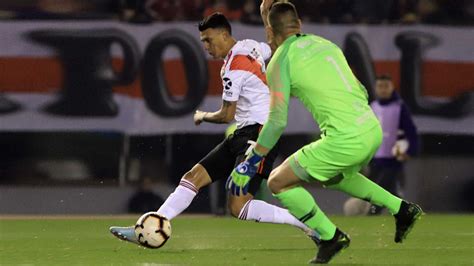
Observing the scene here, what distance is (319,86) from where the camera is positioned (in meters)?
9.94

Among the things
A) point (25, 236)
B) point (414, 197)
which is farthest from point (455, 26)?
point (25, 236)

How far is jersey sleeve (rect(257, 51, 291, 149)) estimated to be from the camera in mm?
9766

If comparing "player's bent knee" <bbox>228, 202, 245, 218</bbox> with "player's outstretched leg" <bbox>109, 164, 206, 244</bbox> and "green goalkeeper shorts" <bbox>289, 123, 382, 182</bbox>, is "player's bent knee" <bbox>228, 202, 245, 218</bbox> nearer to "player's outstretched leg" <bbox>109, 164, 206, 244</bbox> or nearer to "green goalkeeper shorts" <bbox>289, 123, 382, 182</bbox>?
"player's outstretched leg" <bbox>109, 164, 206, 244</bbox>

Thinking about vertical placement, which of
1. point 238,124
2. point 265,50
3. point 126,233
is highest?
point 265,50

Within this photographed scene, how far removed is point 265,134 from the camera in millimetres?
Answer: 9797

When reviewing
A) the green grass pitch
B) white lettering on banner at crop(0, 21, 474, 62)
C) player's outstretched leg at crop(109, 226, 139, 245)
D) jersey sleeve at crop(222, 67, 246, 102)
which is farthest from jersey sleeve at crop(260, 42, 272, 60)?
white lettering on banner at crop(0, 21, 474, 62)

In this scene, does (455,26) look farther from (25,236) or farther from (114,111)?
(25,236)

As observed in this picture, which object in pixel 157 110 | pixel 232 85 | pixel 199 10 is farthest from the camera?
pixel 157 110

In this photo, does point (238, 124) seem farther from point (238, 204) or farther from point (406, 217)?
point (406, 217)

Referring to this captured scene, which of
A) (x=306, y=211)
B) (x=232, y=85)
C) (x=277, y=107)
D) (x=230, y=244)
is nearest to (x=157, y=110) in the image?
(x=230, y=244)

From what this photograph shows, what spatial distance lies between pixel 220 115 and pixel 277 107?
1748mm

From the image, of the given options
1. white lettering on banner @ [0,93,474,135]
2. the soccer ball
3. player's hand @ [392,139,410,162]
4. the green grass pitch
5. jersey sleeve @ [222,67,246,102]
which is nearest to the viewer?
the green grass pitch

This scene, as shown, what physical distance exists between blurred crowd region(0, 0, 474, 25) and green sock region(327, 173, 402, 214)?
7920mm

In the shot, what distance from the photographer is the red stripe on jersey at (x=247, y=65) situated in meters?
11.7
